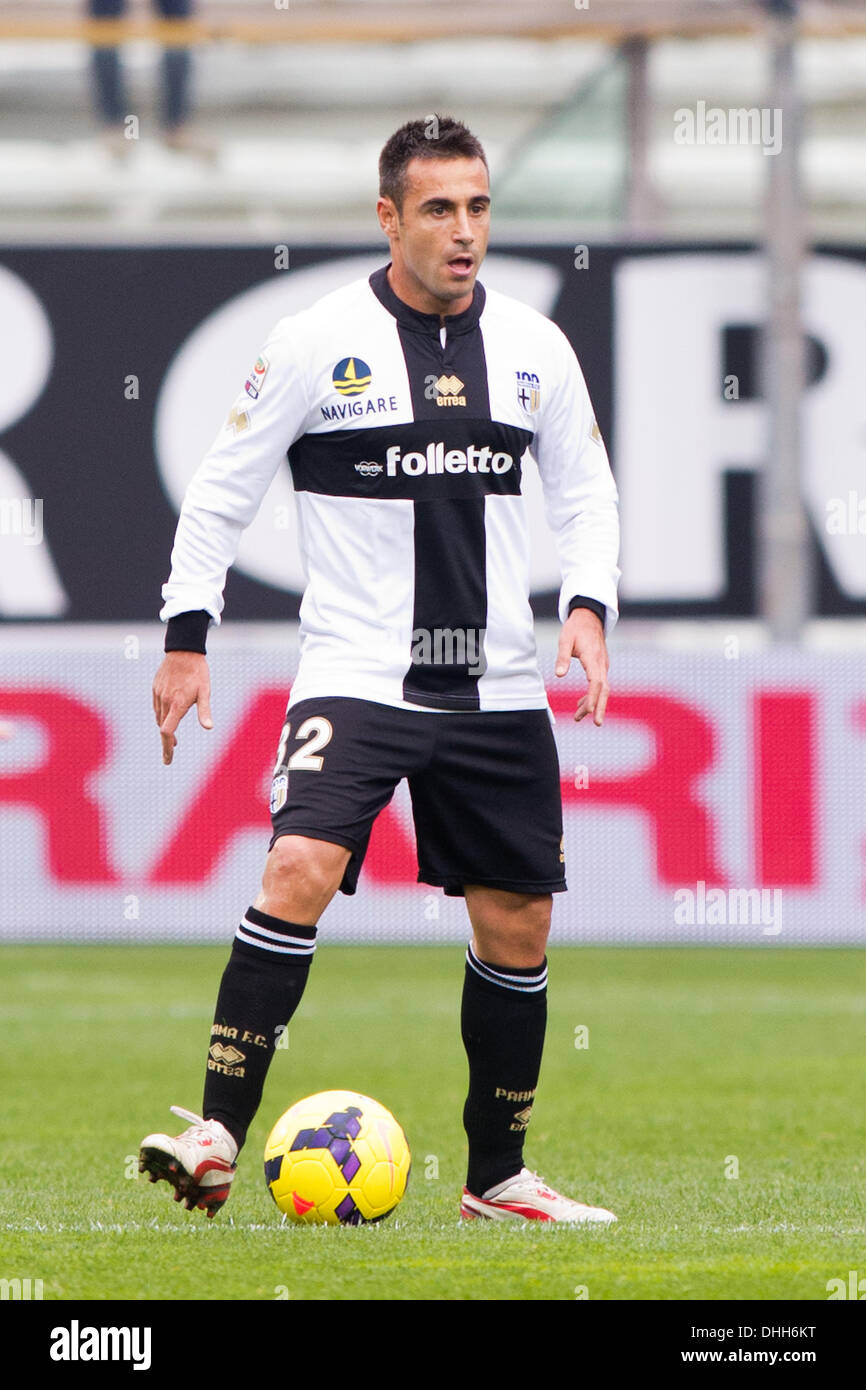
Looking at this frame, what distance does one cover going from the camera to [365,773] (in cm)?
391

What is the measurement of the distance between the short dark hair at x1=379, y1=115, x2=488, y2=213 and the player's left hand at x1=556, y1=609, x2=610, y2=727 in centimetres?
87

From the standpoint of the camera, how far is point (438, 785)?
4.03m

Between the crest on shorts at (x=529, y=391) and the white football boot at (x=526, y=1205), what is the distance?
1.53m

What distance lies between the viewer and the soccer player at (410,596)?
391cm

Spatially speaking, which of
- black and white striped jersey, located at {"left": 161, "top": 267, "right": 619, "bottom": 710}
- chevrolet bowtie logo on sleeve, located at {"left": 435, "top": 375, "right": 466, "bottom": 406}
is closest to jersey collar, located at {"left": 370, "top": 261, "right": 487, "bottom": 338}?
black and white striped jersey, located at {"left": 161, "top": 267, "right": 619, "bottom": 710}

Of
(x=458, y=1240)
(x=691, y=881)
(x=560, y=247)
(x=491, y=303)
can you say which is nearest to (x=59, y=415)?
(x=560, y=247)

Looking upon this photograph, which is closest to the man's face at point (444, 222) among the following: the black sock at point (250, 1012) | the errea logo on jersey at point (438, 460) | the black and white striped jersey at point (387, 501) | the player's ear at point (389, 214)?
the player's ear at point (389, 214)

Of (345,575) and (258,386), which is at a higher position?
(258,386)

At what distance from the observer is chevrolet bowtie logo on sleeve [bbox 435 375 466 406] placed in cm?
407

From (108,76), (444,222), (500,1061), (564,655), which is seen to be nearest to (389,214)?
(444,222)

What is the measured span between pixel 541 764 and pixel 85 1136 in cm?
215

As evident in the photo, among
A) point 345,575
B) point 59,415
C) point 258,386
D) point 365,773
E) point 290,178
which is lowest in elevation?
point 365,773

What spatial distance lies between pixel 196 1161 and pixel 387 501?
1278 millimetres
